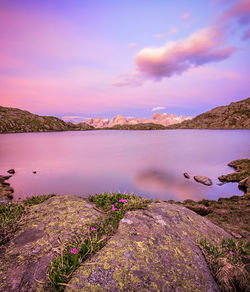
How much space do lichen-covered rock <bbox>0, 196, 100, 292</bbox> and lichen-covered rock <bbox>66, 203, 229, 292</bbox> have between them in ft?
2.91

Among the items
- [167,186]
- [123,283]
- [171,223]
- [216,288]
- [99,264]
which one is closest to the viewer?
[123,283]

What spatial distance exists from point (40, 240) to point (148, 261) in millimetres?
2850

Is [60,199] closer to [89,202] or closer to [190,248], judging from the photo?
[89,202]

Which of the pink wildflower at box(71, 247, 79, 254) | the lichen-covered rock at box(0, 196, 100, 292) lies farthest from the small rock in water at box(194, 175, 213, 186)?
the pink wildflower at box(71, 247, 79, 254)

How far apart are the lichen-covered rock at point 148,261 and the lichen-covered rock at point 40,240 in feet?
2.91

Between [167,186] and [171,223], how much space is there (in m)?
28.1

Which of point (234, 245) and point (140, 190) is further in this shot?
point (140, 190)

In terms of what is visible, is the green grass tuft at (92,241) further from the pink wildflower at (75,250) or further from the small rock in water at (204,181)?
the small rock in water at (204,181)

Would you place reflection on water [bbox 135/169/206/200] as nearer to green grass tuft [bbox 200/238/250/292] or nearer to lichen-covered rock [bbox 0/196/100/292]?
green grass tuft [bbox 200/238/250/292]

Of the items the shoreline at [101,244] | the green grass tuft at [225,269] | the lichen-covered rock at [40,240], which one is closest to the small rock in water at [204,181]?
the shoreline at [101,244]

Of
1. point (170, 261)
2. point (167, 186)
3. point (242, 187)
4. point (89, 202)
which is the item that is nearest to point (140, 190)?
point (167, 186)

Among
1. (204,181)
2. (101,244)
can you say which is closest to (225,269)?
(101,244)

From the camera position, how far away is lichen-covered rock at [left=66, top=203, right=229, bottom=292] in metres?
3.31

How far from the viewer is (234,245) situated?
5.84 meters
